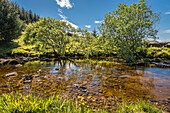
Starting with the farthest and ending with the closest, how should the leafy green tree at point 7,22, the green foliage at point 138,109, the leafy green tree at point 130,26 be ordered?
the leafy green tree at point 7,22, the leafy green tree at point 130,26, the green foliage at point 138,109

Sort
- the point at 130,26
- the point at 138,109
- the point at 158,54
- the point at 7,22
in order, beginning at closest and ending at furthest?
the point at 138,109 → the point at 130,26 → the point at 158,54 → the point at 7,22

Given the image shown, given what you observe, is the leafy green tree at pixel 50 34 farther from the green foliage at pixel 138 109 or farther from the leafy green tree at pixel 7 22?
the green foliage at pixel 138 109

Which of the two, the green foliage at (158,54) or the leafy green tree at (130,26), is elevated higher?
the leafy green tree at (130,26)

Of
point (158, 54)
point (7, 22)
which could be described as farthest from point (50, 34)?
point (158, 54)

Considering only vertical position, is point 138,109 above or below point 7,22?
below

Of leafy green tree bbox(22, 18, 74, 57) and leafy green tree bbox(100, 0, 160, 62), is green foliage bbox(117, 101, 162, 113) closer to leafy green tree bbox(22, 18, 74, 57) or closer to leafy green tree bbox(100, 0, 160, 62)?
leafy green tree bbox(100, 0, 160, 62)

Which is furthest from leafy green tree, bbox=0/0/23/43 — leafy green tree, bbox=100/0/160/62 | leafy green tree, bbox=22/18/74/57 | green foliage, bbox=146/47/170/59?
green foliage, bbox=146/47/170/59

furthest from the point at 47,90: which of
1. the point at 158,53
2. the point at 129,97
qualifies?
the point at 158,53

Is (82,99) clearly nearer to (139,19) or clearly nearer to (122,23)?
Result: (122,23)

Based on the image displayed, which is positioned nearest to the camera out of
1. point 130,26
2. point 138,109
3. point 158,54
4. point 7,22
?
point 138,109

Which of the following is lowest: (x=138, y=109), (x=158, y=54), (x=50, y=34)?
(x=138, y=109)

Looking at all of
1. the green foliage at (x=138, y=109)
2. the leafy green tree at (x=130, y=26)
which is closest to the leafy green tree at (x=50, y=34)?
the leafy green tree at (x=130, y=26)

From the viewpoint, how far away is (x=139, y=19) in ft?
61.7

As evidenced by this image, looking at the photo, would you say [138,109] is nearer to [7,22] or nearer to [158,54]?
[158,54]
